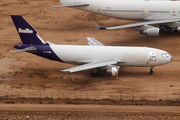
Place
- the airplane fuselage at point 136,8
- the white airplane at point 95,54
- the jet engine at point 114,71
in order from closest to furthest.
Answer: the jet engine at point 114,71, the white airplane at point 95,54, the airplane fuselage at point 136,8

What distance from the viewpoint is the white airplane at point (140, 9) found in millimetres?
69812

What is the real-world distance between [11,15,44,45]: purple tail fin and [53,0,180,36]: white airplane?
60.6ft

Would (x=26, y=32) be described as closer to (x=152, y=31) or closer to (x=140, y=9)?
(x=152, y=31)

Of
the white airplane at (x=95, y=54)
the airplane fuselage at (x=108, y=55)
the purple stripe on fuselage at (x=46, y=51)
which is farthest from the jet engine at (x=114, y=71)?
the purple stripe on fuselage at (x=46, y=51)

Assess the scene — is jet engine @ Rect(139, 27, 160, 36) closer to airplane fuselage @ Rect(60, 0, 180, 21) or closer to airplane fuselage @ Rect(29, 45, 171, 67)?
airplane fuselage @ Rect(60, 0, 180, 21)

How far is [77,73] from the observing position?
56062 millimetres

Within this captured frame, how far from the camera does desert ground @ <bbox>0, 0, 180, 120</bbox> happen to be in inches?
1984

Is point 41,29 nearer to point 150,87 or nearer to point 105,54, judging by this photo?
point 105,54

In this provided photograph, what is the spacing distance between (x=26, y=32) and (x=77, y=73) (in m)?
10.6

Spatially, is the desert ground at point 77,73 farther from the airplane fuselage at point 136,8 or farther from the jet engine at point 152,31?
the airplane fuselage at point 136,8

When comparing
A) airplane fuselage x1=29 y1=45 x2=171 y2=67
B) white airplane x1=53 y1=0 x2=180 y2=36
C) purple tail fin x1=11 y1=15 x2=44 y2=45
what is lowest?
airplane fuselage x1=29 y1=45 x2=171 y2=67

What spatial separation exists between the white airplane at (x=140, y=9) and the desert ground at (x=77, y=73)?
3.69m

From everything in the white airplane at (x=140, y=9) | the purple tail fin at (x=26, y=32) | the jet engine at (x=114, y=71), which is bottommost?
the jet engine at (x=114, y=71)

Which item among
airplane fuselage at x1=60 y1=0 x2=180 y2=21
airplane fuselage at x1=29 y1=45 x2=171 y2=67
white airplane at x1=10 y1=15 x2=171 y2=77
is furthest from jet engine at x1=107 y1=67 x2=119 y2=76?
airplane fuselage at x1=60 y1=0 x2=180 y2=21
